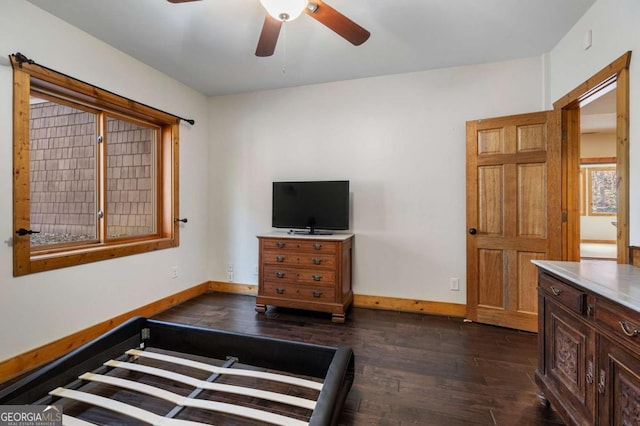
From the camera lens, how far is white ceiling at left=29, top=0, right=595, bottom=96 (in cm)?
234

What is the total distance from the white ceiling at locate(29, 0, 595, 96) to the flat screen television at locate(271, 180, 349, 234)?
51.2 inches

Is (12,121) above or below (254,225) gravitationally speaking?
above

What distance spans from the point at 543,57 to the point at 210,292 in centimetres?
475

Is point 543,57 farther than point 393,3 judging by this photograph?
Yes

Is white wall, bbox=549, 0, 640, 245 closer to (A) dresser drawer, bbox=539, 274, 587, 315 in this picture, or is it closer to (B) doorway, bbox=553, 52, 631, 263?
(B) doorway, bbox=553, 52, 631, 263

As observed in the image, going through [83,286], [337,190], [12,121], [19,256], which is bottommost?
[83,286]

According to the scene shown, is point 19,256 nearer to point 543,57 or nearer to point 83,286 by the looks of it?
point 83,286

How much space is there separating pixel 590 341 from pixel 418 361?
1.25 m

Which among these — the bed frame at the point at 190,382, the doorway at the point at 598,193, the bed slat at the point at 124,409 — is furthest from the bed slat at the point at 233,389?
the doorway at the point at 598,193

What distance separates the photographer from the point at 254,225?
4.12 m

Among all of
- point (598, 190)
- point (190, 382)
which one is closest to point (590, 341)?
point (190, 382)

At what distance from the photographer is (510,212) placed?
9.89 feet

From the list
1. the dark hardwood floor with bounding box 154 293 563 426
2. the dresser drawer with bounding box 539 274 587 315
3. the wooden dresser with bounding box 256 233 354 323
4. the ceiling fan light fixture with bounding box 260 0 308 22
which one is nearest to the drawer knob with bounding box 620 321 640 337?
the dresser drawer with bounding box 539 274 587 315

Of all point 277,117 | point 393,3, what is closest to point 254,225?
point 277,117
